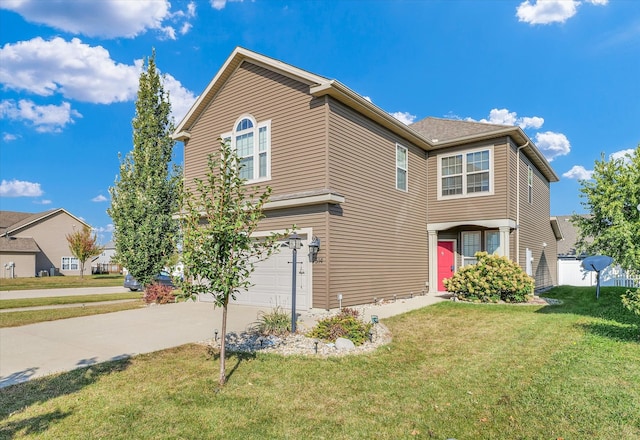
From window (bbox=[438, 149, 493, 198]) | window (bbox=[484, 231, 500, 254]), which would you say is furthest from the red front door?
window (bbox=[438, 149, 493, 198])

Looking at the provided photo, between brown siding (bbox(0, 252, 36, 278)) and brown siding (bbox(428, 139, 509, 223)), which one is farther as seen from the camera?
brown siding (bbox(0, 252, 36, 278))

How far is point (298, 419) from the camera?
13.0 ft

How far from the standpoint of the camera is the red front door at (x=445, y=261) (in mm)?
14836

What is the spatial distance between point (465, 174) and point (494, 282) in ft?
14.3

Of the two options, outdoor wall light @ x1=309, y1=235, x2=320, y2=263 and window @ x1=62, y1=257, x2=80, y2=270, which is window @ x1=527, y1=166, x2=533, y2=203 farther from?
window @ x1=62, y1=257, x2=80, y2=270

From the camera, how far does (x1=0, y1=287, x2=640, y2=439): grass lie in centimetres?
372

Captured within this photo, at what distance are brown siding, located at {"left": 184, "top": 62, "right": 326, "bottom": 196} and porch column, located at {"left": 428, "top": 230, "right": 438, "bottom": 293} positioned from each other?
6.63 metres

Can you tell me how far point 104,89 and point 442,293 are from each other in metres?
23.5

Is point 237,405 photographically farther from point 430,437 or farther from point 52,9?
point 52,9

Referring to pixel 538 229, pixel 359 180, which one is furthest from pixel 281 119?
pixel 538 229

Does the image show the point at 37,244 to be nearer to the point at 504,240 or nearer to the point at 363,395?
the point at 504,240

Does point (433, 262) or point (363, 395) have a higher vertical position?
point (433, 262)

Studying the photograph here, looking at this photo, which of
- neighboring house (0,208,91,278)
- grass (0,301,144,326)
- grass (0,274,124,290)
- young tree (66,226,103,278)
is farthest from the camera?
neighboring house (0,208,91,278)

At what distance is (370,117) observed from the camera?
39.0 feet
